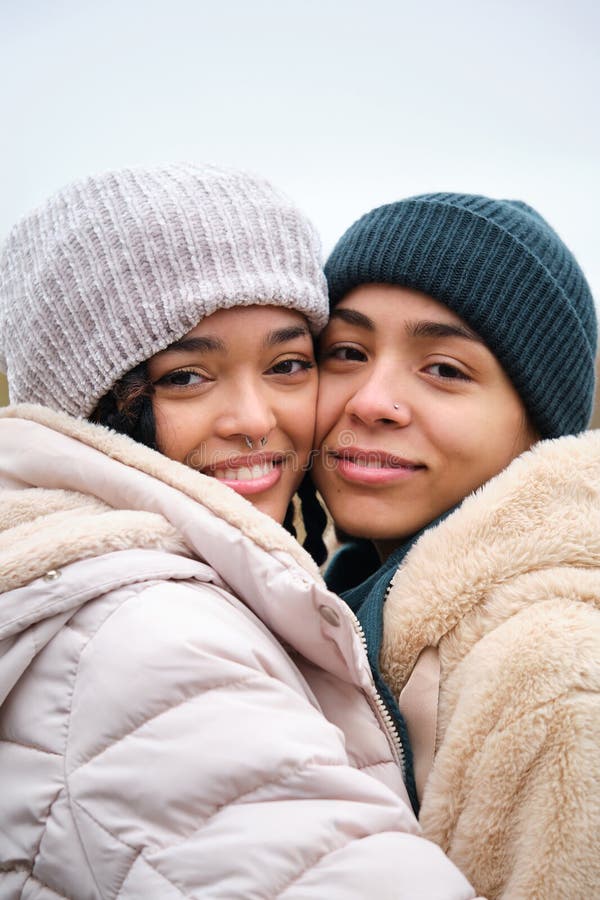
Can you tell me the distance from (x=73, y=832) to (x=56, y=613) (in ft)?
0.95

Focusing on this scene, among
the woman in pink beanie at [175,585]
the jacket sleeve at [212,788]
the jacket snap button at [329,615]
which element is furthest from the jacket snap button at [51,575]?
the jacket snap button at [329,615]

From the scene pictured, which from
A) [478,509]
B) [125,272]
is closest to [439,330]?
[478,509]

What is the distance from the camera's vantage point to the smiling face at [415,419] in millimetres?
1691

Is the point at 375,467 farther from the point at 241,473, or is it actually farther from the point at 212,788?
the point at 212,788

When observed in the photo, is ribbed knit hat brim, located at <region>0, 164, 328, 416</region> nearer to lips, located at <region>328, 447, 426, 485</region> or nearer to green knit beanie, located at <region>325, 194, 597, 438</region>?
green knit beanie, located at <region>325, 194, 597, 438</region>

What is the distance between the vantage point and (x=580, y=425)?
191 centimetres

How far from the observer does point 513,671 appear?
1.21 m

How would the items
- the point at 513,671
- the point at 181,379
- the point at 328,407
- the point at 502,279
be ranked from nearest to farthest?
the point at 513,671 < the point at 181,379 < the point at 502,279 < the point at 328,407

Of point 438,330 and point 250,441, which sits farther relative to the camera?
point 438,330

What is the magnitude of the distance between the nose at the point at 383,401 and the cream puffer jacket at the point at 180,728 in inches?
20.0

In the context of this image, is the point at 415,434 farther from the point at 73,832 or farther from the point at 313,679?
the point at 73,832

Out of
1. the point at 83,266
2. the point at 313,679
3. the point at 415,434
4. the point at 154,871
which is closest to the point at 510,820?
the point at 313,679

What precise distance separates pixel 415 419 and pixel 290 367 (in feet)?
1.02

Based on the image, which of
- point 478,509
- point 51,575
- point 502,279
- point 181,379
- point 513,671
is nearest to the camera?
point 51,575
